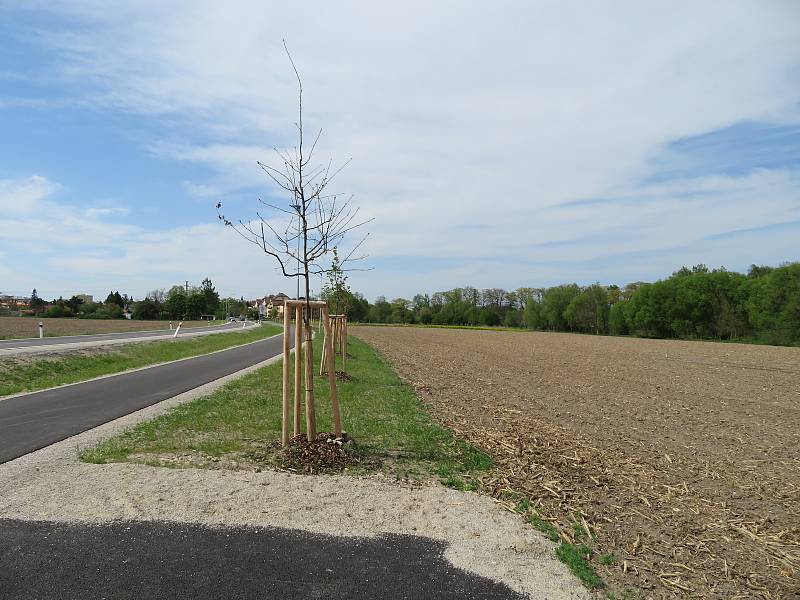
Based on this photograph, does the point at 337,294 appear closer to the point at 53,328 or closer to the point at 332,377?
the point at 332,377

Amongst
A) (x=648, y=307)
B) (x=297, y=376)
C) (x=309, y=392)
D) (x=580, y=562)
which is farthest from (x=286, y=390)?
(x=648, y=307)

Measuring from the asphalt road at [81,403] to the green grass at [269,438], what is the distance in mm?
1067

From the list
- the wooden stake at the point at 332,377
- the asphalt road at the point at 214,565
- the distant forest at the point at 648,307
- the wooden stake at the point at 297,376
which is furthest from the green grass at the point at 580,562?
the distant forest at the point at 648,307

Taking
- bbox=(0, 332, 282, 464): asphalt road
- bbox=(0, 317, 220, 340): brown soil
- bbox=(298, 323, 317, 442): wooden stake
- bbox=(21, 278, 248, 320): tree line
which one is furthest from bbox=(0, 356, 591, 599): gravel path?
bbox=(21, 278, 248, 320): tree line

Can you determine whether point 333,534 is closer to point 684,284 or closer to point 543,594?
point 543,594

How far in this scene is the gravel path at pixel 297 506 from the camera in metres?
4.54

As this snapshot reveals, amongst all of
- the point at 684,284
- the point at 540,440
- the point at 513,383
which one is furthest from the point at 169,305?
the point at 540,440

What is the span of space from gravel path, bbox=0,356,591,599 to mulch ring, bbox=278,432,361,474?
1.08 feet

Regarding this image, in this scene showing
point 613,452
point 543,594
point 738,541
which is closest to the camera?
point 543,594

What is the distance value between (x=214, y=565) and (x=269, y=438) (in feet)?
13.5

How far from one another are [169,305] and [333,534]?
4693 inches

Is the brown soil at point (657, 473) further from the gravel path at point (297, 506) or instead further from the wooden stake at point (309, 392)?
the wooden stake at point (309, 392)

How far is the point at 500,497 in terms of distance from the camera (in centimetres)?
616

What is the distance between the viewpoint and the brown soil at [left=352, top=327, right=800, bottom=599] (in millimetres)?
4695
